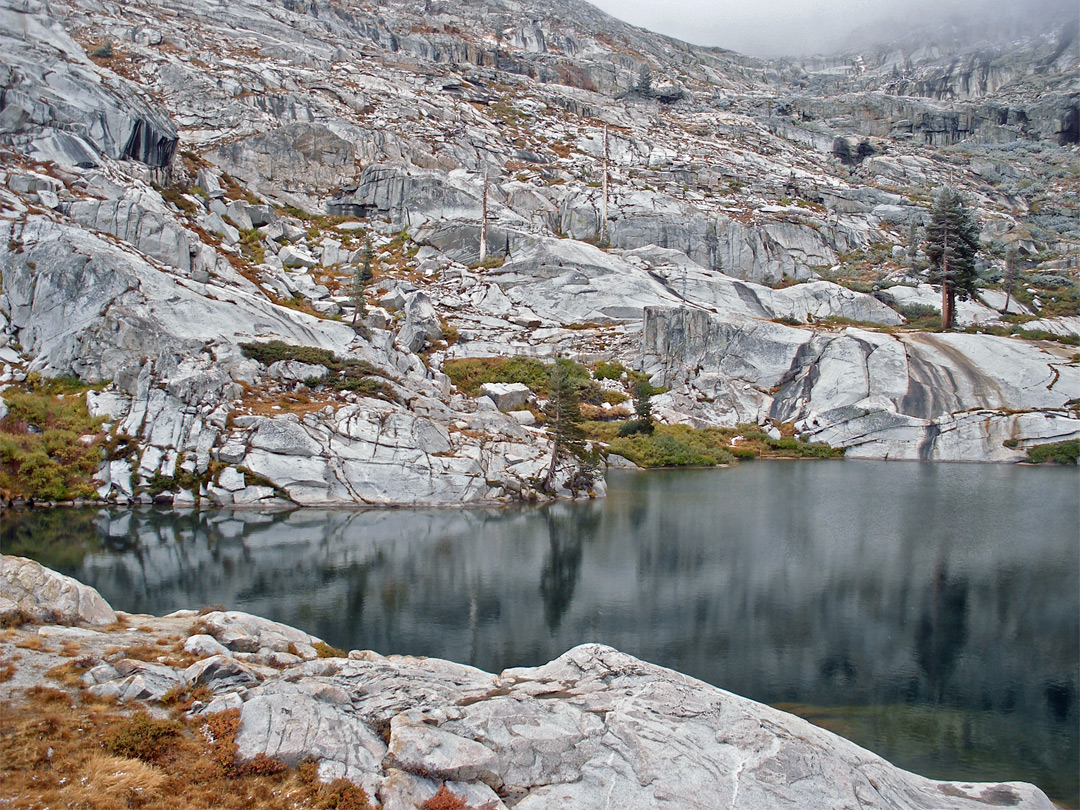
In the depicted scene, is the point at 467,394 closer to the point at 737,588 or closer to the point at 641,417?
the point at 641,417

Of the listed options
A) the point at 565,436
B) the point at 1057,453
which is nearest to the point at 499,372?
the point at 565,436

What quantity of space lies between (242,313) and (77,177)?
64.5 ft

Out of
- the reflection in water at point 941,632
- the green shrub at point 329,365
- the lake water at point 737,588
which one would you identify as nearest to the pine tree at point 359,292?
the green shrub at point 329,365

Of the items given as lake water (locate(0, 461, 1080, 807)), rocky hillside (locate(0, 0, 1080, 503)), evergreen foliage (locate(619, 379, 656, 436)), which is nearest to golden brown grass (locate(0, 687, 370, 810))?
lake water (locate(0, 461, 1080, 807))

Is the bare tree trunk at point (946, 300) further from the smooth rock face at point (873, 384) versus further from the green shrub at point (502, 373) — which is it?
the green shrub at point (502, 373)

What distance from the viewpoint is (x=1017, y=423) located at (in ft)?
174

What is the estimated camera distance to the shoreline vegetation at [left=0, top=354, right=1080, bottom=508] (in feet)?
113

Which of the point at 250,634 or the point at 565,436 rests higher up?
the point at 565,436

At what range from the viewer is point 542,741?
1072 centimetres

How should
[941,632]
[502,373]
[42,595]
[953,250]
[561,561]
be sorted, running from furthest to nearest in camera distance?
[953,250]
[502,373]
[561,561]
[941,632]
[42,595]

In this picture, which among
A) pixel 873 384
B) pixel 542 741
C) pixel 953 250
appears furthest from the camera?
pixel 953 250

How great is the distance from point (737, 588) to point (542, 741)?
16.5 meters

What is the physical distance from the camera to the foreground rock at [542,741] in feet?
32.0

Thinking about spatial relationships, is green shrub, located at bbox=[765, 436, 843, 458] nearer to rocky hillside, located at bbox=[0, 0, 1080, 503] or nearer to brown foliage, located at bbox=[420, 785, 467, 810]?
rocky hillside, located at bbox=[0, 0, 1080, 503]
